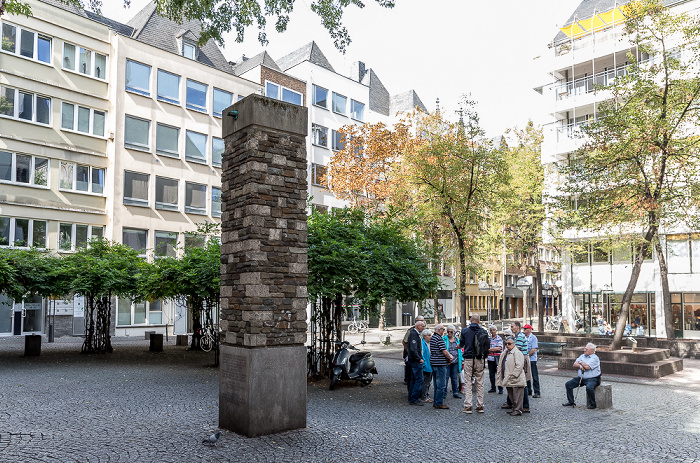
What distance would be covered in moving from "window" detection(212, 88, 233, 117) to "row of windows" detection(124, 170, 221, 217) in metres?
5.31

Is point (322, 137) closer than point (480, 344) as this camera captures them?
No

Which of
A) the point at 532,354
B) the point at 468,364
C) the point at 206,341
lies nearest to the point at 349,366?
the point at 468,364

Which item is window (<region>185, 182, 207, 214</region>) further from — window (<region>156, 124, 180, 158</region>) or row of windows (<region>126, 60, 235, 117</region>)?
row of windows (<region>126, 60, 235, 117</region>)

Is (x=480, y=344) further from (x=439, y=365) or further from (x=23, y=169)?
(x=23, y=169)

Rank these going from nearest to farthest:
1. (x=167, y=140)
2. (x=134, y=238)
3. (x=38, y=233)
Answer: (x=38, y=233) → (x=134, y=238) → (x=167, y=140)

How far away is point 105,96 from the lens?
34219 millimetres

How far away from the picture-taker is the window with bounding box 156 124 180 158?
36.3 metres

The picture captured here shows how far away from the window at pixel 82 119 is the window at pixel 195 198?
6242 mm

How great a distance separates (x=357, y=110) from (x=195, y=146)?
1650cm

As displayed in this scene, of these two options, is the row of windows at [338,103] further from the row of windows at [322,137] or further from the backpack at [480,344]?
the backpack at [480,344]

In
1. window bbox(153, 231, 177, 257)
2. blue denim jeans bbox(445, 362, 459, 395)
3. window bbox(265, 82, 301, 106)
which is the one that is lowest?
blue denim jeans bbox(445, 362, 459, 395)

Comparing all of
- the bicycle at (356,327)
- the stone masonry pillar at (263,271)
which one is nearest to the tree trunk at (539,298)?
the bicycle at (356,327)

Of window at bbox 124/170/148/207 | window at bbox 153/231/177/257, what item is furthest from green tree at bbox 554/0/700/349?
window at bbox 124/170/148/207

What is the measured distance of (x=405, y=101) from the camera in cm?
6031
